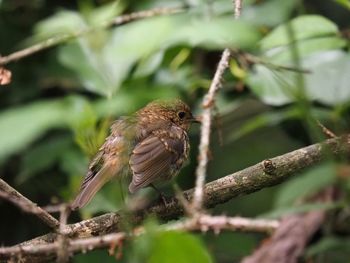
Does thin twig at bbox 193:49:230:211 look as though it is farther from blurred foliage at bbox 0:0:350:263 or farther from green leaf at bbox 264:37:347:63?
green leaf at bbox 264:37:347:63

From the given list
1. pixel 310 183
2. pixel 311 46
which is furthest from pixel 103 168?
pixel 310 183

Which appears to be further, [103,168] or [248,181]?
[103,168]

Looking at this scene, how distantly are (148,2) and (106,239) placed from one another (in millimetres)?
2891

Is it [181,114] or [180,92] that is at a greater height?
[180,92]

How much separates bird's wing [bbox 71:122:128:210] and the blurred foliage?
0.25 ft

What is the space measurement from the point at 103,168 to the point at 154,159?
0.95 ft

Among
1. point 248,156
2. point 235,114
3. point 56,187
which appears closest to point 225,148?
point 248,156

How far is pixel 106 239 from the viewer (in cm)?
218

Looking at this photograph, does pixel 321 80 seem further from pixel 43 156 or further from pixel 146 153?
pixel 43 156

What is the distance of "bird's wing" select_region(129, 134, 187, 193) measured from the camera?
4172 millimetres

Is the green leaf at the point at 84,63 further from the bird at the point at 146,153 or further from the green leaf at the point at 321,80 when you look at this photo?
the green leaf at the point at 321,80

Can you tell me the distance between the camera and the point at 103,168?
4.22 metres

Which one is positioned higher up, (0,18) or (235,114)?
(0,18)

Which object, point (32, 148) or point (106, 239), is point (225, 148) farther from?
point (106, 239)
